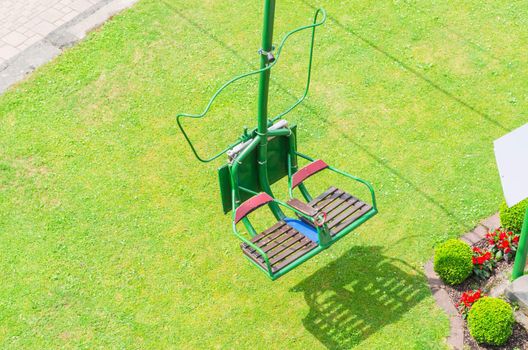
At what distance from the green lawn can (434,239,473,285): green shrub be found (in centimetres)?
30

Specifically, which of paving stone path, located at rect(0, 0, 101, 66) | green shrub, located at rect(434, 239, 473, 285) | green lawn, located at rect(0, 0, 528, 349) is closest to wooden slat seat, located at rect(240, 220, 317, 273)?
green lawn, located at rect(0, 0, 528, 349)

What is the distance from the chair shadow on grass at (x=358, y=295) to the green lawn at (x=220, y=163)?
0.05ft

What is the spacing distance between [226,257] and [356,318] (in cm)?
153

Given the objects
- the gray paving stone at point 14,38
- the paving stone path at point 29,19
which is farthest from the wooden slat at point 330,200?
the gray paving stone at point 14,38

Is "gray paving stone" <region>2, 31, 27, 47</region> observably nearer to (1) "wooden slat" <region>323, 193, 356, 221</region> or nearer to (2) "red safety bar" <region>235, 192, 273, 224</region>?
(2) "red safety bar" <region>235, 192, 273, 224</region>

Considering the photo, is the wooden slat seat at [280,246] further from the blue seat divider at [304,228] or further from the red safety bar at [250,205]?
the red safety bar at [250,205]

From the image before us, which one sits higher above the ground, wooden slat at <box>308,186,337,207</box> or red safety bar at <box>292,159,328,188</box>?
red safety bar at <box>292,159,328,188</box>

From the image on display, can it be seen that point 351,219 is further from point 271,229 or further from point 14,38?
point 14,38

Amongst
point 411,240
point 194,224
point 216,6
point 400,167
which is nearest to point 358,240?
point 411,240

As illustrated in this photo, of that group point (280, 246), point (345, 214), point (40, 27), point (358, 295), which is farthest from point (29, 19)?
point (358, 295)

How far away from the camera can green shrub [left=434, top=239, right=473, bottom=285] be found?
7.70 meters

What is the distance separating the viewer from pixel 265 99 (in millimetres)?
6875

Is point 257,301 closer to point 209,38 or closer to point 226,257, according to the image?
point 226,257

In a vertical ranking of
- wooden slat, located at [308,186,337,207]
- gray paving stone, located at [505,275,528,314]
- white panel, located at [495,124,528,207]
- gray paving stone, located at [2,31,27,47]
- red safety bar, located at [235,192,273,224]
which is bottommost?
gray paving stone, located at [505,275,528,314]
